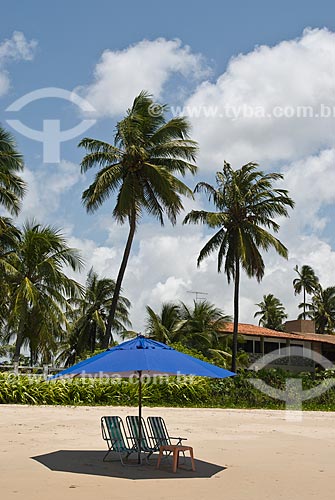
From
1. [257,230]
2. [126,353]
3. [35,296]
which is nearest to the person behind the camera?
[126,353]

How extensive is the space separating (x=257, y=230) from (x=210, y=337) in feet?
25.2

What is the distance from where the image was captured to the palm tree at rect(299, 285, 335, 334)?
64.2 metres

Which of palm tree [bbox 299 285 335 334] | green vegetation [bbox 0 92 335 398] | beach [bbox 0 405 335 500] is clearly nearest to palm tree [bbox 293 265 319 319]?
palm tree [bbox 299 285 335 334]

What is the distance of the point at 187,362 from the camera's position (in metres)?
9.92

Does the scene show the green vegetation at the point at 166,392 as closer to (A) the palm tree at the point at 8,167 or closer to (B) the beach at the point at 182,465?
(B) the beach at the point at 182,465

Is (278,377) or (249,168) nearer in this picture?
(278,377)

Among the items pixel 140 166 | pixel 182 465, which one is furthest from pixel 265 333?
pixel 182 465

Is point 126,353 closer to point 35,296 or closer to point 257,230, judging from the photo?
point 35,296

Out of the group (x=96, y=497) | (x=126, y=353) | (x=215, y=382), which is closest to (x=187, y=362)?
(x=126, y=353)

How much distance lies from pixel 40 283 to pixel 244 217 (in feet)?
37.4

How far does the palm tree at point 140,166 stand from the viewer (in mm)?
28516

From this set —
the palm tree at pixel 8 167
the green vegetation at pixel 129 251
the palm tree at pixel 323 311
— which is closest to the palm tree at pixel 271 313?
the palm tree at pixel 323 311

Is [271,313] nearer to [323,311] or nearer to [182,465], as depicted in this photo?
[323,311]

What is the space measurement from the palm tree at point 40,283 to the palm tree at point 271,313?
3721cm
